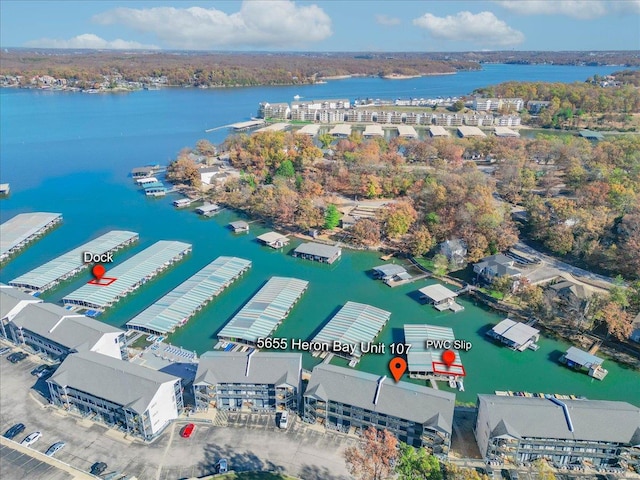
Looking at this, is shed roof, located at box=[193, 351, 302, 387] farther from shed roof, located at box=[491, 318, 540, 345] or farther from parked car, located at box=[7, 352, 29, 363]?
shed roof, located at box=[491, 318, 540, 345]

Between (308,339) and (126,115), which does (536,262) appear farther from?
(126,115)

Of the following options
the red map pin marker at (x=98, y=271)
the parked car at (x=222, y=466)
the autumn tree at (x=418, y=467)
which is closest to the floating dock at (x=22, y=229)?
the red map pin marker at (x=98, y=271)

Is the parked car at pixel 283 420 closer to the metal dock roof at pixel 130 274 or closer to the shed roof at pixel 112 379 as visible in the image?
the shed roof at pixel 112 379

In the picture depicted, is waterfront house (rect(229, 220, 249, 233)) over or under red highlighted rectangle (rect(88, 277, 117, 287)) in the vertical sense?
over

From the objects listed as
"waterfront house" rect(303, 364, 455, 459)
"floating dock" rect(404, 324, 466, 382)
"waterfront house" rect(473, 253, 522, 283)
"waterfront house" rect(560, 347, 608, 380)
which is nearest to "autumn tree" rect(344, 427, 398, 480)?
"waterfront house" rect(303, 364, 455, 459)

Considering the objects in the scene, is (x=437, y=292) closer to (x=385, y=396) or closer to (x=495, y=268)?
(x=495, y=268)

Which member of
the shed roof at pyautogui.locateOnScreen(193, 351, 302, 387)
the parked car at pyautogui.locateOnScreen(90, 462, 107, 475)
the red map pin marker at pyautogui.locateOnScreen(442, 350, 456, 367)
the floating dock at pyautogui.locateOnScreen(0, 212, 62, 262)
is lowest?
the parked car at pyautogui.locateOnScreen(90, 462, 107, 475)

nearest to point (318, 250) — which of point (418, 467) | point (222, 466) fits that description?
point (222, 466)
